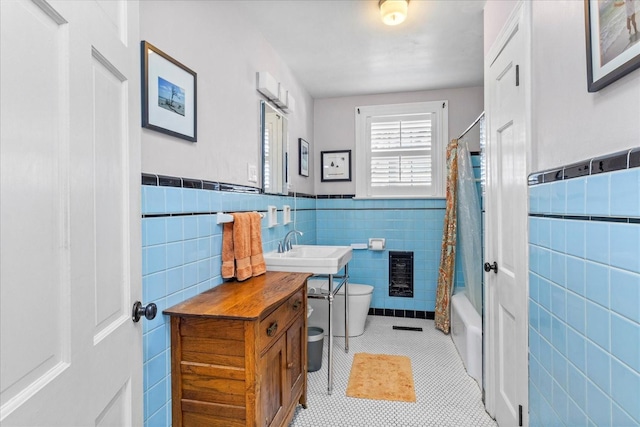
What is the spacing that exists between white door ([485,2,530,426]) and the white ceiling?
0.58 metres

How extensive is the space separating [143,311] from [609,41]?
135cm

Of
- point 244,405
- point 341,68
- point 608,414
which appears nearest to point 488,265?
point 608,414

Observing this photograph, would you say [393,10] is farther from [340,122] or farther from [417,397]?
[417,397]

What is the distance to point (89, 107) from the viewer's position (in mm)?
676

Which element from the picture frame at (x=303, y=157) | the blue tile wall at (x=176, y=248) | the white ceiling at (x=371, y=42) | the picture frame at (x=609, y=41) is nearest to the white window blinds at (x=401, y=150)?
the white ceiling at (x=371, y=42)

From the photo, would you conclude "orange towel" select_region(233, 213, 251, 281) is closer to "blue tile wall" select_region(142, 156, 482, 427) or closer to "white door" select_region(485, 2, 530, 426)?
"blue tile wall" select_region(142, 156, 482, 427)

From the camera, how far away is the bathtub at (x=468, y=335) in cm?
228

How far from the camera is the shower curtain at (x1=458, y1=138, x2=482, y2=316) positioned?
2646mm

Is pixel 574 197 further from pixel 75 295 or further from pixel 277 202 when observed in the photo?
pixel 277 202

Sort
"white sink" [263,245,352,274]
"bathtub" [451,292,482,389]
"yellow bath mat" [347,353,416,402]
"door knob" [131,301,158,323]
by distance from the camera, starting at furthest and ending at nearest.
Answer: "bathtub" [451,292,482,389], "yellow bath mat" [347,353,416,402], "white sink" [263,245,352,274], "door knob" [131,301,158,323]

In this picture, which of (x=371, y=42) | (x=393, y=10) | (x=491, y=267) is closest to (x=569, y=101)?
(x=491, y=267)

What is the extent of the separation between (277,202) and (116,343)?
1.86 metres

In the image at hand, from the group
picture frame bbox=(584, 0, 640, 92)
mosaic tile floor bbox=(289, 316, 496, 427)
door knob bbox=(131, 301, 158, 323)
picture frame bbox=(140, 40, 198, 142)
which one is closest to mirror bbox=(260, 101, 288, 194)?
picture frame bbox=(140, 40, 198, 142)

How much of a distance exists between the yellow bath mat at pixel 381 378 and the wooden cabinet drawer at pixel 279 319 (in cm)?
74
